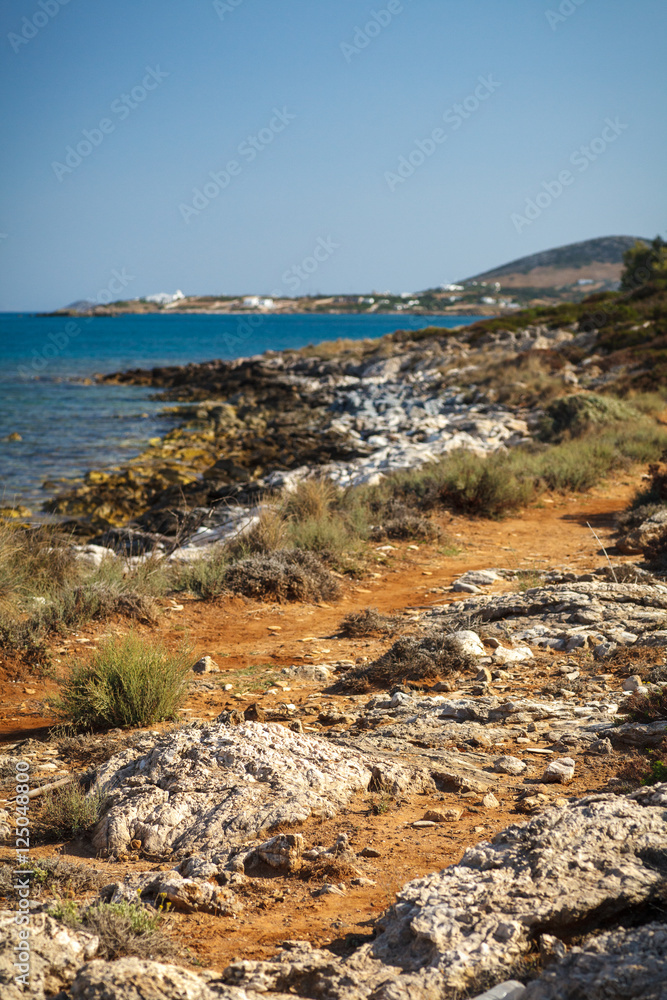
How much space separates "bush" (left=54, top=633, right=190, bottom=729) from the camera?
4555 millimetres

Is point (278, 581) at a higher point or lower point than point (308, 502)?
lower

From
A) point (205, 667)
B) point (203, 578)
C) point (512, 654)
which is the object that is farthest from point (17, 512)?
point (512, 654)

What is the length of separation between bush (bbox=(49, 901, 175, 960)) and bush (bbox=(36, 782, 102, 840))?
85cm

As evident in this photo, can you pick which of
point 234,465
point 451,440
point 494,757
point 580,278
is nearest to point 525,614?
point 494,757

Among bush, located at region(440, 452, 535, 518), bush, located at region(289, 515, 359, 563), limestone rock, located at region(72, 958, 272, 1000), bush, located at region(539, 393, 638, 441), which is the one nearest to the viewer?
limestone rock, located at region(72, 958, 272, 1000)

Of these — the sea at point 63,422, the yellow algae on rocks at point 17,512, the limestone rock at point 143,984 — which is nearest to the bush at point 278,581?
the sea at point 63,422

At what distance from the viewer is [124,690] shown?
4582mm

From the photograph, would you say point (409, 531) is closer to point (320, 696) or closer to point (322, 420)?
point (320, 696)

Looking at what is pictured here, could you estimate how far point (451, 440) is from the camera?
Result: 16.7 meters

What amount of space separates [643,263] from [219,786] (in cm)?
6442

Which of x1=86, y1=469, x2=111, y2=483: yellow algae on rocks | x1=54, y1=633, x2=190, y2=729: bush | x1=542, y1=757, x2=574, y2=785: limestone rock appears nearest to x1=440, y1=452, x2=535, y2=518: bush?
x1=54, y1=633, x2=190, y2=729: bush

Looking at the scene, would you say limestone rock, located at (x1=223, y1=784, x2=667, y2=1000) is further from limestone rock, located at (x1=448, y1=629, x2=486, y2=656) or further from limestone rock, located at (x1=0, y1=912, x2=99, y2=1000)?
limestone rock, located at (x1=448, y1=629, x2=486, y2=656)

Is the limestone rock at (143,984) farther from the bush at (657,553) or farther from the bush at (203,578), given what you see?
the bush at (657,553)

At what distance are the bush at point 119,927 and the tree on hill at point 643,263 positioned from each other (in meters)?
59.3
